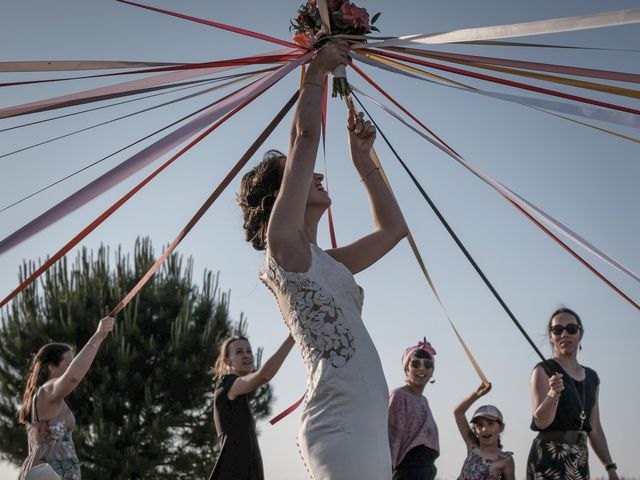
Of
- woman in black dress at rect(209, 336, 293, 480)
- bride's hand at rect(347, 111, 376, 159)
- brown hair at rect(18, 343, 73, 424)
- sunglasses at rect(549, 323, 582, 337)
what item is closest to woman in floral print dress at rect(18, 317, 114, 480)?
brown hair at rect(18, 343, 73, 424)

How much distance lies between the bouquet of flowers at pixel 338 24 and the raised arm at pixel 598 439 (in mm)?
2575

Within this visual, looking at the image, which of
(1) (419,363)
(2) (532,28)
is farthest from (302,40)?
(1) (419,363)

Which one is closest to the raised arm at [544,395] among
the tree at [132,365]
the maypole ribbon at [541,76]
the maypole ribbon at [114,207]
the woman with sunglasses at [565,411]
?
the woman with sunglasses at [565,411]

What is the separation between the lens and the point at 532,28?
103 inches

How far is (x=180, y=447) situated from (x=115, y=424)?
1252 millimetres

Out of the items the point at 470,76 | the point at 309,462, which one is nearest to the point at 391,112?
the point at 470,76

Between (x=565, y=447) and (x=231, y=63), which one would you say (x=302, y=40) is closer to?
(x=231, y=63)

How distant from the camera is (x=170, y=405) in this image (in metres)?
16.9

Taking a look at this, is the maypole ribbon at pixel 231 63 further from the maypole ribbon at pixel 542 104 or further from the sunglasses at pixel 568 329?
the sunglasses at pixel 568 329

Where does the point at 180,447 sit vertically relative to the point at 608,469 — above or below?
above

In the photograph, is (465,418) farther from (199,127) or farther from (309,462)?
(309,462)

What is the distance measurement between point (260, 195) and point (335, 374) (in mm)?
798

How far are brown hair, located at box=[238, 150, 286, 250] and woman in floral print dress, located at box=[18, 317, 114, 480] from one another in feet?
7.16

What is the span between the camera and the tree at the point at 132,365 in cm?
1631
